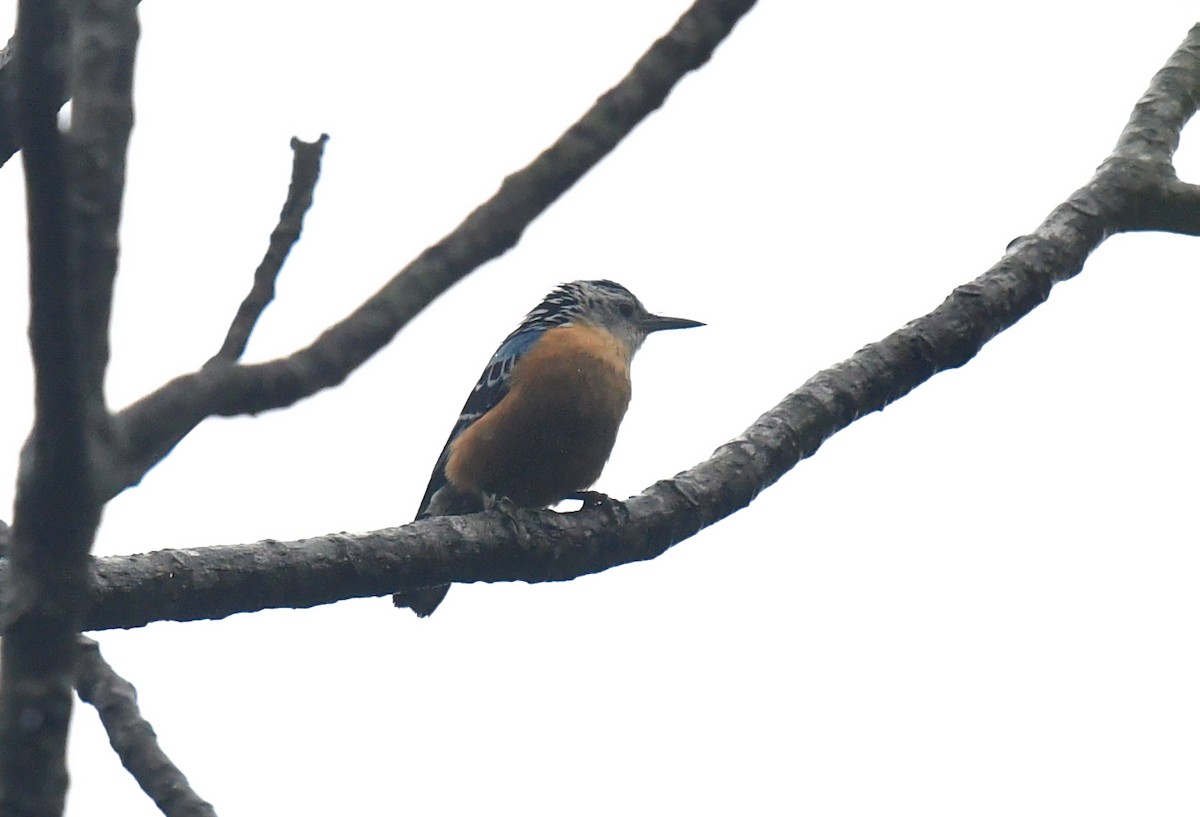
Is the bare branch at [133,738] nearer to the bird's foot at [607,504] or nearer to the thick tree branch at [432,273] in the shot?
the bird's foot at [607,504]

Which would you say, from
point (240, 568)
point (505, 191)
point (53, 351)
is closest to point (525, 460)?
point (240, 568)

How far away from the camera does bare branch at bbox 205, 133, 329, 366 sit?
2277mm

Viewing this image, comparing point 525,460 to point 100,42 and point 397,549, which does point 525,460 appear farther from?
point 100,42

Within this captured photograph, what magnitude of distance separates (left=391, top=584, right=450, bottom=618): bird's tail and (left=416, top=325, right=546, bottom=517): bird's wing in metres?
0.47

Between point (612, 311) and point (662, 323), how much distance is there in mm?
371

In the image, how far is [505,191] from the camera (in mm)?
2113

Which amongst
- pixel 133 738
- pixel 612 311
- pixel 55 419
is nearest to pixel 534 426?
pixel 612 311

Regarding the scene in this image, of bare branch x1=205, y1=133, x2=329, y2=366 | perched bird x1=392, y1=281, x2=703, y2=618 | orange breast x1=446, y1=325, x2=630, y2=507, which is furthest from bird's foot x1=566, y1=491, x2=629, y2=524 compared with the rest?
bare branch x1=205, y1=133, x2=329, y2=366

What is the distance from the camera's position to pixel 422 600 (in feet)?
20.8

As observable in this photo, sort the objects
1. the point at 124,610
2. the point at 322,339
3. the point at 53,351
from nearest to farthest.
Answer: the point at 53,351
the point at 322,339
the point at 124,610

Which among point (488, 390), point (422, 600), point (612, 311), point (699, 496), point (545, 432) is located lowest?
point (699, 496)

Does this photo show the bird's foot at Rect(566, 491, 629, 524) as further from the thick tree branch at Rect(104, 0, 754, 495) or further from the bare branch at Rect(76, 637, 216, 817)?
the thick tree branch at Rect(104, 0, 754, 495)

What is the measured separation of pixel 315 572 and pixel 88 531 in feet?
6.74

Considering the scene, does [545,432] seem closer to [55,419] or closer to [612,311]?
[612,311]
